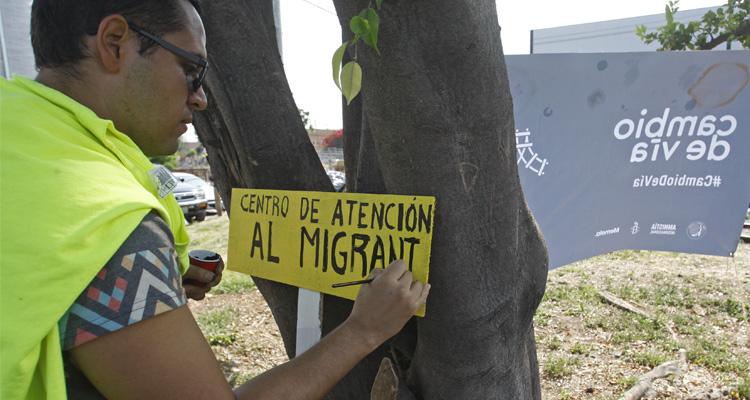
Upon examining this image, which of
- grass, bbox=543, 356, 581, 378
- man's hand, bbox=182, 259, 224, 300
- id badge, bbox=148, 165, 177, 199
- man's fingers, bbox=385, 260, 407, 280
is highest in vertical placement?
id badge, bbox=148, 165, 177, 199

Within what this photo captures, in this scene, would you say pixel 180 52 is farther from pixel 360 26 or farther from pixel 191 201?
pixel 191 201

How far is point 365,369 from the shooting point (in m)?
1.74

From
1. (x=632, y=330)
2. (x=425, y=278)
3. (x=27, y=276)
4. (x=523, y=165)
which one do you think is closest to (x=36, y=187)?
(x=27, y=276)

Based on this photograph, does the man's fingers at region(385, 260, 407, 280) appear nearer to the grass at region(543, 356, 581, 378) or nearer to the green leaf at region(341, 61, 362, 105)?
→ the green leaf at region(341, 61, 362, 105)

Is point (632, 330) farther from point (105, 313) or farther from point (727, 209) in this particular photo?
point (105, 313)

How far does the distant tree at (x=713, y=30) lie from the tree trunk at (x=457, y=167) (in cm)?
319

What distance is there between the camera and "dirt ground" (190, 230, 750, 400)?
3162 mm

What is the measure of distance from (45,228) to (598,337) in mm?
4186

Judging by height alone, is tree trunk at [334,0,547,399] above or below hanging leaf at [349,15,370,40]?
below

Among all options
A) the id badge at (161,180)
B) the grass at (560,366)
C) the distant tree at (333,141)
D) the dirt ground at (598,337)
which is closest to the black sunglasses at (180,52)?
the id badge at (161,180)

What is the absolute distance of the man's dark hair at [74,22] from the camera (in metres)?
1.03

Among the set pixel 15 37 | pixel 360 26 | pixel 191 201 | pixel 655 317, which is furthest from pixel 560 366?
pixel 15 37

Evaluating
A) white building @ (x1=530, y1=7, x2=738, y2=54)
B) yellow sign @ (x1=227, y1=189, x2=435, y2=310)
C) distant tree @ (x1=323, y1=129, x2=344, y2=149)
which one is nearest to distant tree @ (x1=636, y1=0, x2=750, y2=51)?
yellow sign @ (x1=227, y1=189, x2=435, y2=310)

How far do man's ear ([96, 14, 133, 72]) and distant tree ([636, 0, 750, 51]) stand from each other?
3.91 meters
